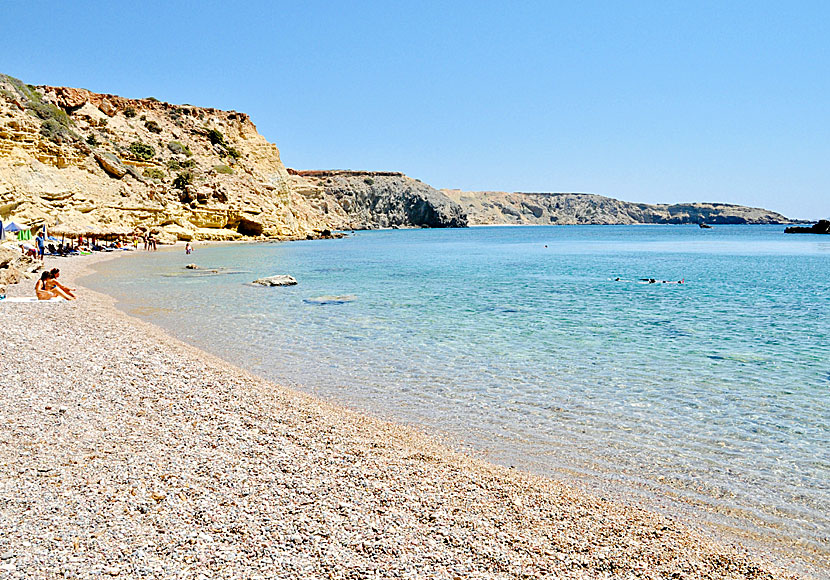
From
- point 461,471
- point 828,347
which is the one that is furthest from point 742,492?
point 828,347

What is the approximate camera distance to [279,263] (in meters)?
34.6

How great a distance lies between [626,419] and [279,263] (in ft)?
98.1

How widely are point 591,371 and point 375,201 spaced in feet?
426

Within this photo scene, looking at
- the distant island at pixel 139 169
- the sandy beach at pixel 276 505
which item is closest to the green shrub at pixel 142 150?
the distant island at pixel 139 169

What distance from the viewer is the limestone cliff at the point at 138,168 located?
3969 cm

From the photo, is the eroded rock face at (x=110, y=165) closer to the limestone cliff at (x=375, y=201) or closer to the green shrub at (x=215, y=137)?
the green shrub at (x=215, y=137)

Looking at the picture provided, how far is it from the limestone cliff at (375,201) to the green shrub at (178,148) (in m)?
49.8

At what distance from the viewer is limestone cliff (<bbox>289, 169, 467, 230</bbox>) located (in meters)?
124

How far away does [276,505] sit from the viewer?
13.4 feet

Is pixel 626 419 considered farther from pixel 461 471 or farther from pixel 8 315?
pixel 8 315

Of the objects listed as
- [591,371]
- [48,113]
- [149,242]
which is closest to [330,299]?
[591,371]

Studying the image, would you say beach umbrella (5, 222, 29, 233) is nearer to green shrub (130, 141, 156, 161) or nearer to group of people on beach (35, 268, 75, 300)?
group of people on beach (35, 268, 75, 300)

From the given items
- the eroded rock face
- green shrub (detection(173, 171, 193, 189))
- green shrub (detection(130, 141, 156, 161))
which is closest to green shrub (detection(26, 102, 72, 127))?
the eroded rock face

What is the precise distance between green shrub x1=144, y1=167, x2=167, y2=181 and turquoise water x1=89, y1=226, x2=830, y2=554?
38.2 m
